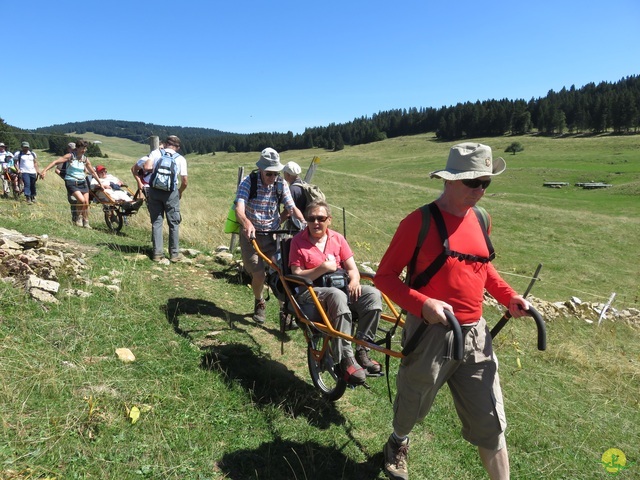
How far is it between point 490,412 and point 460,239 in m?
1.18

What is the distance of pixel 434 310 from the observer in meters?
2.48

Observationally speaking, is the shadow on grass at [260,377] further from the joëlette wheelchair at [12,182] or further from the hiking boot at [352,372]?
the joëlette wheelchair at [12,182]

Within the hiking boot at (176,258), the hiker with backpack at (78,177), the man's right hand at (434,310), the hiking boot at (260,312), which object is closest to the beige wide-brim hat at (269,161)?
the hiking boot at (260,312)

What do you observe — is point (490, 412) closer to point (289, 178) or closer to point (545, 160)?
point (289, 178)

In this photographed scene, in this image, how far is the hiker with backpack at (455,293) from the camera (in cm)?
265

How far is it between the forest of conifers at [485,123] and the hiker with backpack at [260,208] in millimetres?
65209

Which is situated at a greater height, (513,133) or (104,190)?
(513,133)

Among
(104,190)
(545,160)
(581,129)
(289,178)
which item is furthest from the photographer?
(581,129)

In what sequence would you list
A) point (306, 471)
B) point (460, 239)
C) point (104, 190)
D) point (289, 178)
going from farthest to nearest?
point (104, 190) < point (289, 178) < point (306, 471) < point (460, 239)

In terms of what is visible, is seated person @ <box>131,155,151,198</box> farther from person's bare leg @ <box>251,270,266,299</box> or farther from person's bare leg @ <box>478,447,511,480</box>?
person's bare leg @ <box>478,447,511,480</box>

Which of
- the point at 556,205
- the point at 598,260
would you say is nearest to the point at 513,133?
the point at 556,205

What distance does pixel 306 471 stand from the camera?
3.17 meters

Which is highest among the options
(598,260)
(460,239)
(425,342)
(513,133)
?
(513,133)

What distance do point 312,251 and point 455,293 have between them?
1923mm
